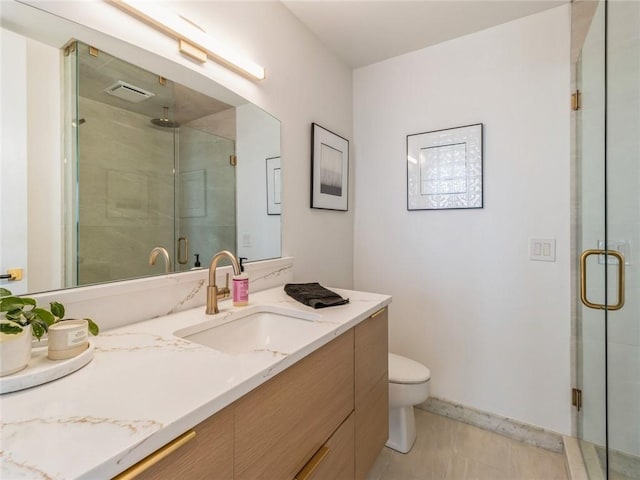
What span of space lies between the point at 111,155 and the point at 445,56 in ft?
6.49

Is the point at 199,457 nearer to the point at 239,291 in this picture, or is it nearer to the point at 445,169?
the point at 239,291

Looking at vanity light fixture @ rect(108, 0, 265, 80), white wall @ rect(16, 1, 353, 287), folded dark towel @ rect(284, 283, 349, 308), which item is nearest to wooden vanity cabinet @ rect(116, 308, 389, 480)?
folded dark towel @ rect(284, 283, 349, 308)

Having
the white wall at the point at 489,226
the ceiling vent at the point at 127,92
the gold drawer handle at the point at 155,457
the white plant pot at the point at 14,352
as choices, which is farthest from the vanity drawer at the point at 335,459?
the ceiling vent at the point at 127,92

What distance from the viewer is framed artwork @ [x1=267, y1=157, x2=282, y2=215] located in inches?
62.5

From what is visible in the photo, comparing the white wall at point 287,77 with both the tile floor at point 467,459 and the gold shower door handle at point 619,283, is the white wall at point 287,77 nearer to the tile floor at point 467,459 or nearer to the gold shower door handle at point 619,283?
the tile floor at point 467,459

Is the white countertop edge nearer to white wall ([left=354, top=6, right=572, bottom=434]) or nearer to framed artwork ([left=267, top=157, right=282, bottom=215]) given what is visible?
framed artwork ([left=267, top=157, right=282, bottom=215])

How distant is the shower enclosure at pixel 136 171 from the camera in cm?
89

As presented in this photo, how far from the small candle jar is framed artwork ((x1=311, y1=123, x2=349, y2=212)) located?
1.34 metres

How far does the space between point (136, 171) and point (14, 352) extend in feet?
2.00

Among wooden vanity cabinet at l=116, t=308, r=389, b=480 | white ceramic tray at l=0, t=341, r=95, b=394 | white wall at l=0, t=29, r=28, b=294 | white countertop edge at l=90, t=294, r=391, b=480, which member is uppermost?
white wall at l=0, t=29, r=28, b=294

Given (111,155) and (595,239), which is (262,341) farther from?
(595,239)

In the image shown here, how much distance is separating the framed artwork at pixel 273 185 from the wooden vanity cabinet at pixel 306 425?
0.75 m

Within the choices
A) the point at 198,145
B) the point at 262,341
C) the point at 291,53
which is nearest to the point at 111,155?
the point at 198,145

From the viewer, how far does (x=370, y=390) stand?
125 centimetres
